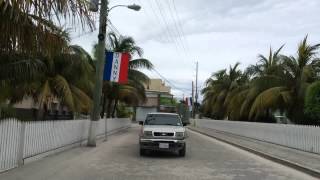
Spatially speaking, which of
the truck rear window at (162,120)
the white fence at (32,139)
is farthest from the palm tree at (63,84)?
the truck rear window at (162,120)

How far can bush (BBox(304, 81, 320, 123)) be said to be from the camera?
91.7 ft

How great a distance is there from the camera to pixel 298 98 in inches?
1321

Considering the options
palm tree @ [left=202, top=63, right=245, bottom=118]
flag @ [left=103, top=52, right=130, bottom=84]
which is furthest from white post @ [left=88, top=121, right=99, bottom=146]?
palm tree @ [left=202, top=63, right=245, bottom=118]

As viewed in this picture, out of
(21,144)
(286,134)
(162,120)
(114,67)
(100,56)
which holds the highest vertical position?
(100,56)

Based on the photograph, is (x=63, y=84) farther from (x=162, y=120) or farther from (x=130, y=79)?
(x=130, y=79)

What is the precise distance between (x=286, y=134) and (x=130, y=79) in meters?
24.2

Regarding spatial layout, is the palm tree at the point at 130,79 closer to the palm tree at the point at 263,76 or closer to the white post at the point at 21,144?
the palm tree at the point at 263,76

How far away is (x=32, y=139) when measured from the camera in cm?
1519

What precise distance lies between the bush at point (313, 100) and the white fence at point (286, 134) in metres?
2.74

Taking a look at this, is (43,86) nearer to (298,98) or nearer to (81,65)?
(81,65)

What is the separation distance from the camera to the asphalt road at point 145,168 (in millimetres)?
13047

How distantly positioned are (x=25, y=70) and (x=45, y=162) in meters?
3.64

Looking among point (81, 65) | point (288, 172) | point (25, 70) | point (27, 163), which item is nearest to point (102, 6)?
point (81, 65)

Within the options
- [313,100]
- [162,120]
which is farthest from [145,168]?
[313,100]
